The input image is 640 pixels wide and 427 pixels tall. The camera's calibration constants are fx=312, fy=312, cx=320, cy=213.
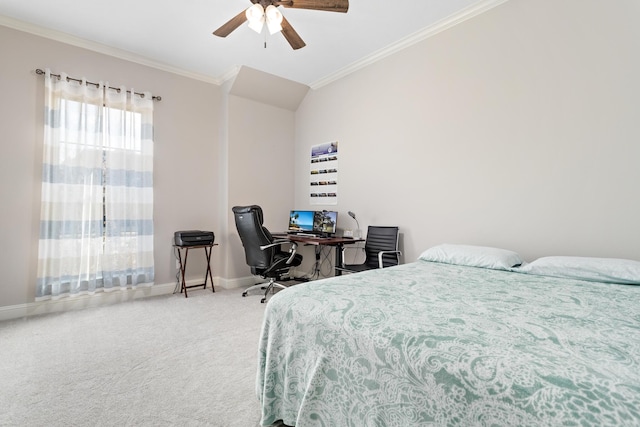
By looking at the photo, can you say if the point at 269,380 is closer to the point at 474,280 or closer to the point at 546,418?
the point at 546,418

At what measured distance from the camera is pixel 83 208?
334 centimetres

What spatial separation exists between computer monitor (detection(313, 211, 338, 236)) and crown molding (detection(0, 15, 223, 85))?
8.16 feet

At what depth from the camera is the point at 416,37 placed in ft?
10.9

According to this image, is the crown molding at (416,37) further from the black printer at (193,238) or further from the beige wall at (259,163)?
the black printer at (193,238)

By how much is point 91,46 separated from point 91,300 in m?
2.83

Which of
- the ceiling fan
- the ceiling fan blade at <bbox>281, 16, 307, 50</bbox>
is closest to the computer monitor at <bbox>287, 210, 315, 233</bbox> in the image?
the ceiling fan blade at <bbox>281, 16, 307, 50</bbox>

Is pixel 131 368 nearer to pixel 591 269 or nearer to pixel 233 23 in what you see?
pixel 233 23

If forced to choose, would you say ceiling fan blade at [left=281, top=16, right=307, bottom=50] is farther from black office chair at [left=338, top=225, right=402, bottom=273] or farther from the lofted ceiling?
black office chair at [left=338, top=225, right=402, bottom=273]

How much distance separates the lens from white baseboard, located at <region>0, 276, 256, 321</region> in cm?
311

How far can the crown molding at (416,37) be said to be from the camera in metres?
2.82

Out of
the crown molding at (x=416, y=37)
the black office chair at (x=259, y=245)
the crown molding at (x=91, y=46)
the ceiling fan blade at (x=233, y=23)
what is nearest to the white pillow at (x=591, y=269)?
the crown molding at (x=416, y=37)

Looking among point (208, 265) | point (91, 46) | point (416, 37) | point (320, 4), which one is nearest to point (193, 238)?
point (208, 265)

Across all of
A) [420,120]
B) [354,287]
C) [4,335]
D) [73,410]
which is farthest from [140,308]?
[420,120]

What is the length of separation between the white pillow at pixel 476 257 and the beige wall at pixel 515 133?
1.23 feet
